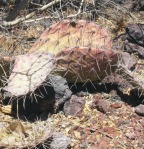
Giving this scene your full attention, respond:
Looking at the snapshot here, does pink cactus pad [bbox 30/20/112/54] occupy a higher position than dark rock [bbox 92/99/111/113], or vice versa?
pink cactus pad [bbox 30/20/112/54]

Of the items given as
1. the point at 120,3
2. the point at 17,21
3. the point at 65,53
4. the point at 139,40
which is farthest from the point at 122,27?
the point at 65,53

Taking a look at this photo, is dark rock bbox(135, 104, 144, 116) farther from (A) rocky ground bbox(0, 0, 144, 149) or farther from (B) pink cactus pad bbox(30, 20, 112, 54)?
(B) pink cactus pad bbox(30, 20, 112, 54)

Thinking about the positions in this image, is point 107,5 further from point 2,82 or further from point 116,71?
point 2,82

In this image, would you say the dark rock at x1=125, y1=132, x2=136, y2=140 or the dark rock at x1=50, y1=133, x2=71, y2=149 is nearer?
the dark rock at x1=50, y1=133, x2=71, y2=149

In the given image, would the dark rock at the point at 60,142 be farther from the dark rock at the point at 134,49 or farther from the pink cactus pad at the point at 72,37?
the dark rock at the point at 134,49

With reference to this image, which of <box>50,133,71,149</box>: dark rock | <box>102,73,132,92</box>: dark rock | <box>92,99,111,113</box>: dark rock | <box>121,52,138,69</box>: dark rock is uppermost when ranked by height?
<box>121,52,138,69</box>: dark rock

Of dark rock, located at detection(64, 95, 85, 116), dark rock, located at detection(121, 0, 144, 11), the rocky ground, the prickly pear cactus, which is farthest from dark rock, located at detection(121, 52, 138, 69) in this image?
dark rock, located at detection(121, 0, 144, 11)
